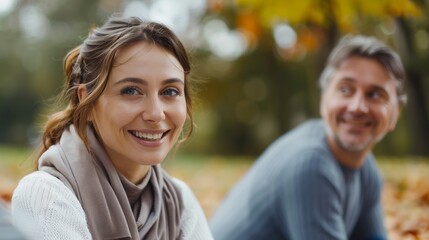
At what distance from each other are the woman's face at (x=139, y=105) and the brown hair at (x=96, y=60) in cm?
3

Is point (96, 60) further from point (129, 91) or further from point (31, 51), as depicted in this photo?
point (31, 51)

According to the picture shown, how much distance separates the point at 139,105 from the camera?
6.59 feet

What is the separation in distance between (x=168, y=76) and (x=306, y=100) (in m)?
15.8

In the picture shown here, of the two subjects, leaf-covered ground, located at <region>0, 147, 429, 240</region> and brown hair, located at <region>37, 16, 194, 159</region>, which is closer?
brown hair, located at <region>37, 16, 194, 159</region>

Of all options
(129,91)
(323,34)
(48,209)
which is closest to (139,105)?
(129,91)

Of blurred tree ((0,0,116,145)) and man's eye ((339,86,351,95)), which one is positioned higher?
blurred tree ((0,0,116,145))

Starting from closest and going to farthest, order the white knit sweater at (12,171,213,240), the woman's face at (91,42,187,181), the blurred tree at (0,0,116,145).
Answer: the white knit sweater at (12,171,213,240) → the woman's face at (91,42,187,181) → the blurred tree at (0,0,116,145)

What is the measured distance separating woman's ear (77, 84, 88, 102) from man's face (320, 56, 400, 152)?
150cm

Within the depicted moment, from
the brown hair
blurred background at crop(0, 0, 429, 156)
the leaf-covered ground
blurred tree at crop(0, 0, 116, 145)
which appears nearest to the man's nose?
the leaf-covered ground

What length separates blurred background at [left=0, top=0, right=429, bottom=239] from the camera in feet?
16.1

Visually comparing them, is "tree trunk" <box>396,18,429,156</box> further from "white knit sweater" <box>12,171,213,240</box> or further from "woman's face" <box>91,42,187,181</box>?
"white knit sweater" <box>12,171,213,240</box>

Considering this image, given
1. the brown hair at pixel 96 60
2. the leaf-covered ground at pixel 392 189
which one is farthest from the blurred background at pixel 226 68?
the brown hair at pixel 96 60

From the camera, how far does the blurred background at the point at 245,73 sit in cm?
491

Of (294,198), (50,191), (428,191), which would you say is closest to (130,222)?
(50,191)
